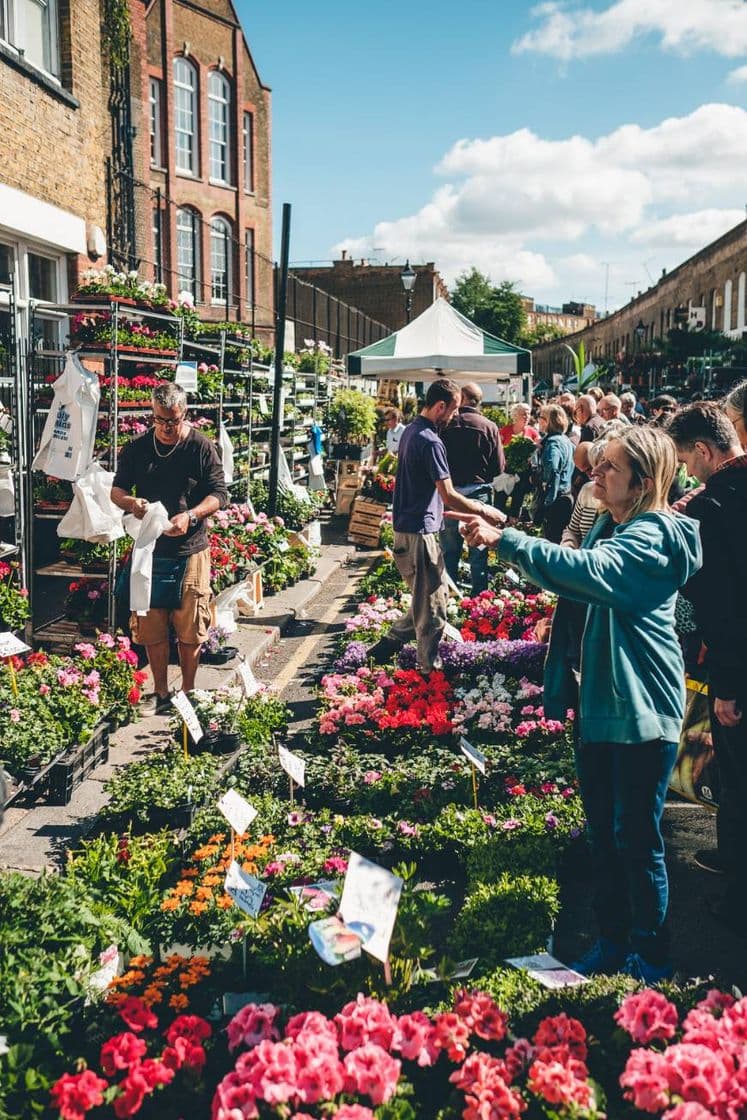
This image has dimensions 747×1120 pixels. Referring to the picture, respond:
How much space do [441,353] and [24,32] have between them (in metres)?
5.91

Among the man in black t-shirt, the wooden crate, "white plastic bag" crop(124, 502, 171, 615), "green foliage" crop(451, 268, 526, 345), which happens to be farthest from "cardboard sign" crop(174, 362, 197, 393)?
"green foliage" crop(451, 268, 526, 345)

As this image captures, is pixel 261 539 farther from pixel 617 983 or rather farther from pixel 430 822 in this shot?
pixel 617 983

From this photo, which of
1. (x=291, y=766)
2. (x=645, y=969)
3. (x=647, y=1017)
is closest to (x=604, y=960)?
(x=645, y=969)

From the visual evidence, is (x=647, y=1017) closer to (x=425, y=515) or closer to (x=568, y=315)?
(x=425, y=515)

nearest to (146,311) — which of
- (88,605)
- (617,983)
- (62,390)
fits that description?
(62,390)

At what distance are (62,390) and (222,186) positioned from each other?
25.4 m

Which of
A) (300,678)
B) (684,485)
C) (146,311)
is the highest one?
(146,311)

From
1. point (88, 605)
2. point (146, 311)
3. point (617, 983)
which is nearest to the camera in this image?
point (617, 983)

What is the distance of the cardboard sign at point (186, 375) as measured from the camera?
27.4 ft

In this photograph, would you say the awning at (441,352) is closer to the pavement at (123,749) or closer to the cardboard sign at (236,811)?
the pavement at (123,749)

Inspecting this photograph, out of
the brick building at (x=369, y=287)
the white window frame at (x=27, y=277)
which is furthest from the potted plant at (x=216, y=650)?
the brick building at (x=369, y=287)

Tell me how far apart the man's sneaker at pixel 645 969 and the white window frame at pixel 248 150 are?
30.7 m

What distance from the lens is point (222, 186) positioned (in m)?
29.4

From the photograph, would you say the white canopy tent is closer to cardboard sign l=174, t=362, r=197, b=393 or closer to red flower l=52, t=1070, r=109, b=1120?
cardboard sign l=174, t=362, r=197, b=393
